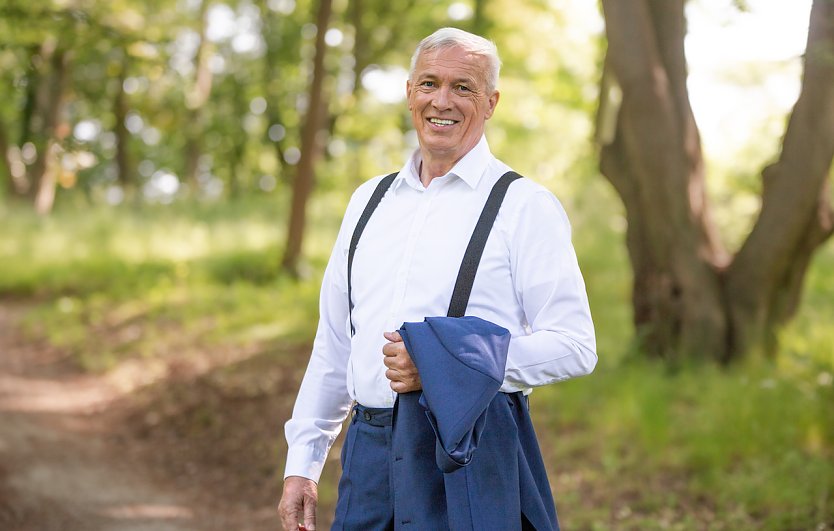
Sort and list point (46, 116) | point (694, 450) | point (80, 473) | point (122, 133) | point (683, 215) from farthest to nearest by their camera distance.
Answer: point (122, 133)
point (46, 116)
point (683, 215)
point (80, 473)
point (694, 450)

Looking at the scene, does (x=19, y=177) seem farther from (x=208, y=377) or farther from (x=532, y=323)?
(x=532, y=323)

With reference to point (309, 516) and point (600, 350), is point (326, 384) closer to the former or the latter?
point (309, 516)

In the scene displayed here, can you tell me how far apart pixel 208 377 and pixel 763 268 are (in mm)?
5503

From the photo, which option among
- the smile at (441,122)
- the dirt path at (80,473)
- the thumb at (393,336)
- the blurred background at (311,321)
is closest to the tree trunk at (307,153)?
the blurred background at (311,321)

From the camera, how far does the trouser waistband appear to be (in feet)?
8.23

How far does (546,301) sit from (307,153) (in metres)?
11.1

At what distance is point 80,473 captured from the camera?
7.41 metres

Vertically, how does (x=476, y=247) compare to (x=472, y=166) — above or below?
below

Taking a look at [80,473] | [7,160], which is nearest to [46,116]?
[7,160]

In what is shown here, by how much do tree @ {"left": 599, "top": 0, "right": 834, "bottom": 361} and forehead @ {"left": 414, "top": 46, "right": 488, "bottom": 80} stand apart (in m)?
5.16

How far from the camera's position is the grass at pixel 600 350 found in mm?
5953

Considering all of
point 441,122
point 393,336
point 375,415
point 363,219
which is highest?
point 441,122

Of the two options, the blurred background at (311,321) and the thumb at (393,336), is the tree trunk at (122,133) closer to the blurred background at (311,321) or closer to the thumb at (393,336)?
the blurred background at (311,321)

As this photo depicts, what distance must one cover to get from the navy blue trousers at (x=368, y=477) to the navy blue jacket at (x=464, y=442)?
0.31 feet
